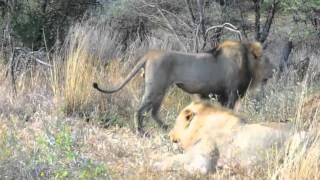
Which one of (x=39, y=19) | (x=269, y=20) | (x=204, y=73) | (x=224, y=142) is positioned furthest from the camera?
(x=269, y=20)

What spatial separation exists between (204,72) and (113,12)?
269 inches

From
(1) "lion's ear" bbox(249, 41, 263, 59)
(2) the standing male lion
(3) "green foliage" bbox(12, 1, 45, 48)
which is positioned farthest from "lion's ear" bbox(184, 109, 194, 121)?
(3) "green foliage" bbox(12, 1, 45, 48)

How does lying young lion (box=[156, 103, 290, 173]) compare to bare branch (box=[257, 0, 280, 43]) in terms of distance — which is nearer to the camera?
lying young lion (box=[156, 103, 290, 173])

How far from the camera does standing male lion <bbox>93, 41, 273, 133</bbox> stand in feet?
26.1

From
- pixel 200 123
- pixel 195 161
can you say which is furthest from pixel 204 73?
pixel 195 161

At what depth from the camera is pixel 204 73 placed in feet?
27.4

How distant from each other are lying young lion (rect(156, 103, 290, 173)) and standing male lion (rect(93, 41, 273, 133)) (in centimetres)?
177

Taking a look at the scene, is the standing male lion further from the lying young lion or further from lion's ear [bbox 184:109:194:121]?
the lying young lion

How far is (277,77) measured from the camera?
36.2ft

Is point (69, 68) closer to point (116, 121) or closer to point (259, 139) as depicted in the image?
point (116, 121)

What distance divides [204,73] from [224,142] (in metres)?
2.84

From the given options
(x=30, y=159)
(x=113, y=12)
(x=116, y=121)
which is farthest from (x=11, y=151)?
(x=113, y=12)

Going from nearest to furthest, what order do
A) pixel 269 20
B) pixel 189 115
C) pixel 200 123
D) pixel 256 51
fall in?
pixel 200 123 → pixel 189 115 → pixel 256 51 → pixel 269 20

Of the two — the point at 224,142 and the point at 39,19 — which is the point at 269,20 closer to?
the point at 39,19
